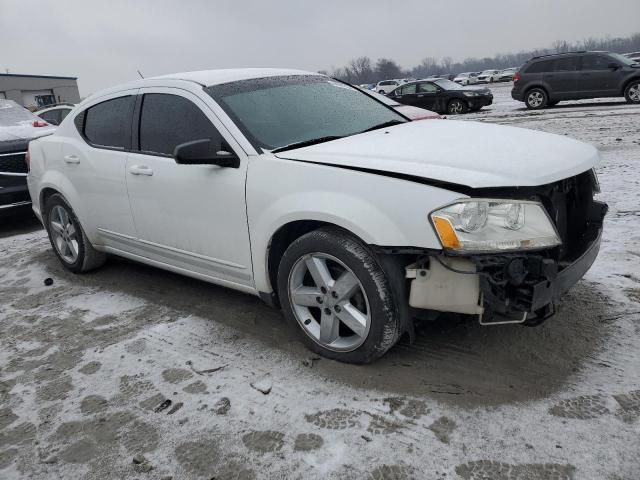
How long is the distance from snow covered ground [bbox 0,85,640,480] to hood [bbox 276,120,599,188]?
169 millimetres

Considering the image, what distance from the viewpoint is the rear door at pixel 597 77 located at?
51.8ft

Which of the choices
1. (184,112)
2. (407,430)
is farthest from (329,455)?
(184,112)

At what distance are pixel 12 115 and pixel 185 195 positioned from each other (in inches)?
243

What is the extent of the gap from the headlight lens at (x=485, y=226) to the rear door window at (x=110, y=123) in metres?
2.55

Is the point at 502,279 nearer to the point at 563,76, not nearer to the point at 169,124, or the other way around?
the point at 169,124

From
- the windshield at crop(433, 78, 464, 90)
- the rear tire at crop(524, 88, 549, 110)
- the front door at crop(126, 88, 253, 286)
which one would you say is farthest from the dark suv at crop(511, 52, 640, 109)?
the front door at crop(126, 88, 253, 286)

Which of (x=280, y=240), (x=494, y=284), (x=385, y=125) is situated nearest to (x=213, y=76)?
(x=385, y=125)

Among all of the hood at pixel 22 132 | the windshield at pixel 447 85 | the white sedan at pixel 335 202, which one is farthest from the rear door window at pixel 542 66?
the white sedan at pixel 335 202

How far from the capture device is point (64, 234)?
4867 mm

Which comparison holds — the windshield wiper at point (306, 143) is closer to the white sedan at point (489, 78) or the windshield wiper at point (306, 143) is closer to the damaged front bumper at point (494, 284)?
the damaged front bumper at point (494, 284)

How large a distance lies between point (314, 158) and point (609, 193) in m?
4.22

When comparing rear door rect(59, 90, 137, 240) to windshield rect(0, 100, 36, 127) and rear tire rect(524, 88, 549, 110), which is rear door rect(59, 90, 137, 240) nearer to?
windshield rect(0, 100, 36, 127)

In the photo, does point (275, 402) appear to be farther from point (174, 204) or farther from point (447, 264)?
point (174, 204)

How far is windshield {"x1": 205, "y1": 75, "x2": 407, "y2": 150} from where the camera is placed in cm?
331
